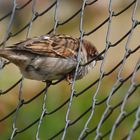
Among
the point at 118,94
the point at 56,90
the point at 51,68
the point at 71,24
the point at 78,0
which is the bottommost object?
the point at 51,68

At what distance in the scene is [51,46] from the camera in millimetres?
3643

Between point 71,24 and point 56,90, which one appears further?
point 71,24

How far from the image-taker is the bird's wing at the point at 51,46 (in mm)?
3521

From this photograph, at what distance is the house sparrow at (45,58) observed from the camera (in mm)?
3508

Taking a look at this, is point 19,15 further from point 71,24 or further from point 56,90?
point 56,90

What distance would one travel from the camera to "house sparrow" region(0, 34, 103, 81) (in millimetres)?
3508

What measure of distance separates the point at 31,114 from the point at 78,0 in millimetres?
2900

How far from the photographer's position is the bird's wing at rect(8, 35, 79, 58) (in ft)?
11.6

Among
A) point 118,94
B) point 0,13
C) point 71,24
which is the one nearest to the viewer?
point 118,94

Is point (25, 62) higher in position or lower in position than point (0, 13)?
lower

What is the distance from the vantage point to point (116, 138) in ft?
14.9

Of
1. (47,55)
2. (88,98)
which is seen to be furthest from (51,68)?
(88,98)

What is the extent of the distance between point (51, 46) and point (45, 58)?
0.08 metres

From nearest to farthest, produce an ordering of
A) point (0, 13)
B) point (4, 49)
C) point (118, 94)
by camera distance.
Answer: point (4, 49) < point (118, 94) < point (0, 13)
